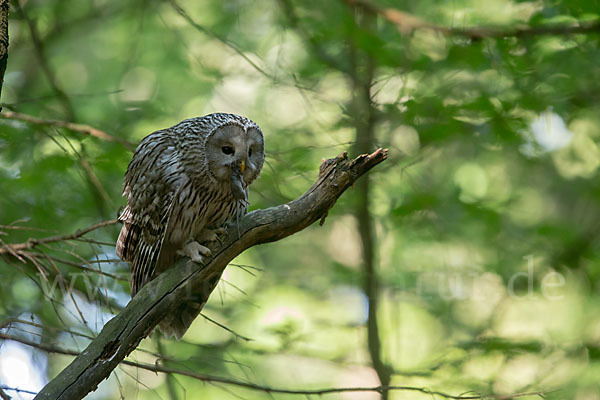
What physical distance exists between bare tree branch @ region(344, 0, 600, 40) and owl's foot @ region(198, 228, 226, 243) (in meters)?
2.51

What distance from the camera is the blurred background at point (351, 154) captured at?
4.00 m

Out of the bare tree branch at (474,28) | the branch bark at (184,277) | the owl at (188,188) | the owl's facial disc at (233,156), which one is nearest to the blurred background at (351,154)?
the bare tree branch at (474,28)

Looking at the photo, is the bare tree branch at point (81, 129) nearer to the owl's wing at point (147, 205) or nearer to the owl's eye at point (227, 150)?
the owl's wing at point (147, 205)

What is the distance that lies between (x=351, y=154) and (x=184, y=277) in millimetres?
2058

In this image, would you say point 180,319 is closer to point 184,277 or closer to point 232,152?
point 184,277

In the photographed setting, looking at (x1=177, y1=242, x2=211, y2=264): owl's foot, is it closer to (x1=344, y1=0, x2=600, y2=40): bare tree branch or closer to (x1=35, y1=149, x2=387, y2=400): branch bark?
(x1=35, y1=149, x2=387, y2=400): branch bark

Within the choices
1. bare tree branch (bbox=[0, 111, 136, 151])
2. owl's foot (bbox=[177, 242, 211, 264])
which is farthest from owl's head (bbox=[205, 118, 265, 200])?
bare tree branch (bbox=[0, 111, 136, 151])

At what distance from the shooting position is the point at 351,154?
4539 mm

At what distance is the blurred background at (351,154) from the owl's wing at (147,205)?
0.26 meters

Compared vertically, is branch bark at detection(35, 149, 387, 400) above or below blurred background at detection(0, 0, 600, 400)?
below

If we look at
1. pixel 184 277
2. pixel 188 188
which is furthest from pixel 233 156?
pixel 184 277

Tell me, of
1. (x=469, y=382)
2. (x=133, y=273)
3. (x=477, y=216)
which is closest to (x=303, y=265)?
(x=477, y=216)

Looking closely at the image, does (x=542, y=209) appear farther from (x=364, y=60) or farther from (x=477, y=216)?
(x=364, y=60)

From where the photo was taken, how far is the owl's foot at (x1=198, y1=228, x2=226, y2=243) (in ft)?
9.84
